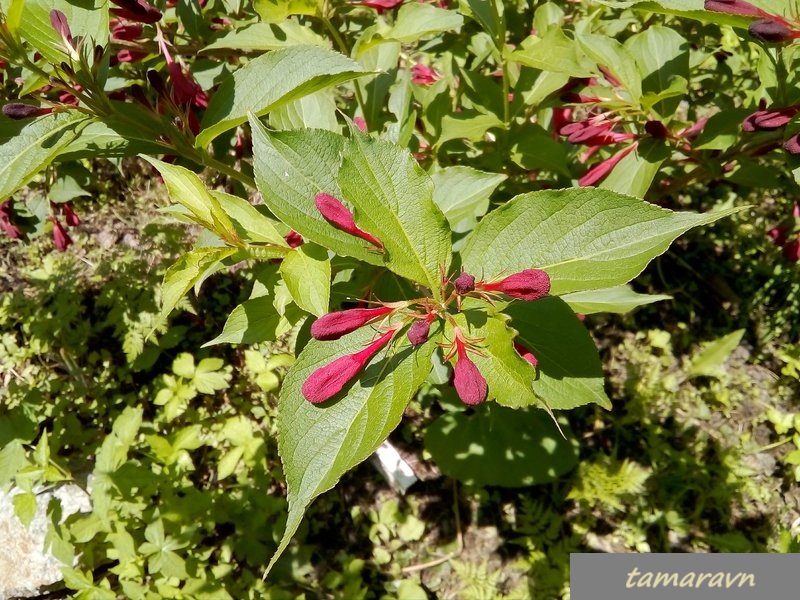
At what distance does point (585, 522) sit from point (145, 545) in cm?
187

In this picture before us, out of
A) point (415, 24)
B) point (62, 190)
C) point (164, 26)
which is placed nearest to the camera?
point (415, 24)

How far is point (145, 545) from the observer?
7.47 feet

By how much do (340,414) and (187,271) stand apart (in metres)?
0.39

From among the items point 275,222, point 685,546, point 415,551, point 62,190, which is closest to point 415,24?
point 275,222

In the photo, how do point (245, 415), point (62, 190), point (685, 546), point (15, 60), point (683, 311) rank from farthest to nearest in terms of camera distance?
point (683, 311)
point (245, 415)
point (685, 546)
point (62, 190)
point (15, 60)

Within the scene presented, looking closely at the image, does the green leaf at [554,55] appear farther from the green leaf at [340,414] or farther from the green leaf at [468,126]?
the green leaf at [340,414]

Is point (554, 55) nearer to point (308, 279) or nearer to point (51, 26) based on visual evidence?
point (308, 279)

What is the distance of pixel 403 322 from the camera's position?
1101mm

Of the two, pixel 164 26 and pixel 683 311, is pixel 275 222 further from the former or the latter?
pixel 683 311

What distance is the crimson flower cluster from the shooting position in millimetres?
1015

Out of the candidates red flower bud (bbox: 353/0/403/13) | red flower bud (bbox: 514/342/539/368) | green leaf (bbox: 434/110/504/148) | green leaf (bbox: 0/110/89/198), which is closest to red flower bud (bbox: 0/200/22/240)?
green leaf (bbox: 0/110/89/198)

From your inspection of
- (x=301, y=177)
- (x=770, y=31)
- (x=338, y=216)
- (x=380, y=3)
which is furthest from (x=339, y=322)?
(x=380, y=3)

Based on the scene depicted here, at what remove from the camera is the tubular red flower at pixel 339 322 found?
104cm

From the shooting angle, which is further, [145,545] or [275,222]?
[145,545]
